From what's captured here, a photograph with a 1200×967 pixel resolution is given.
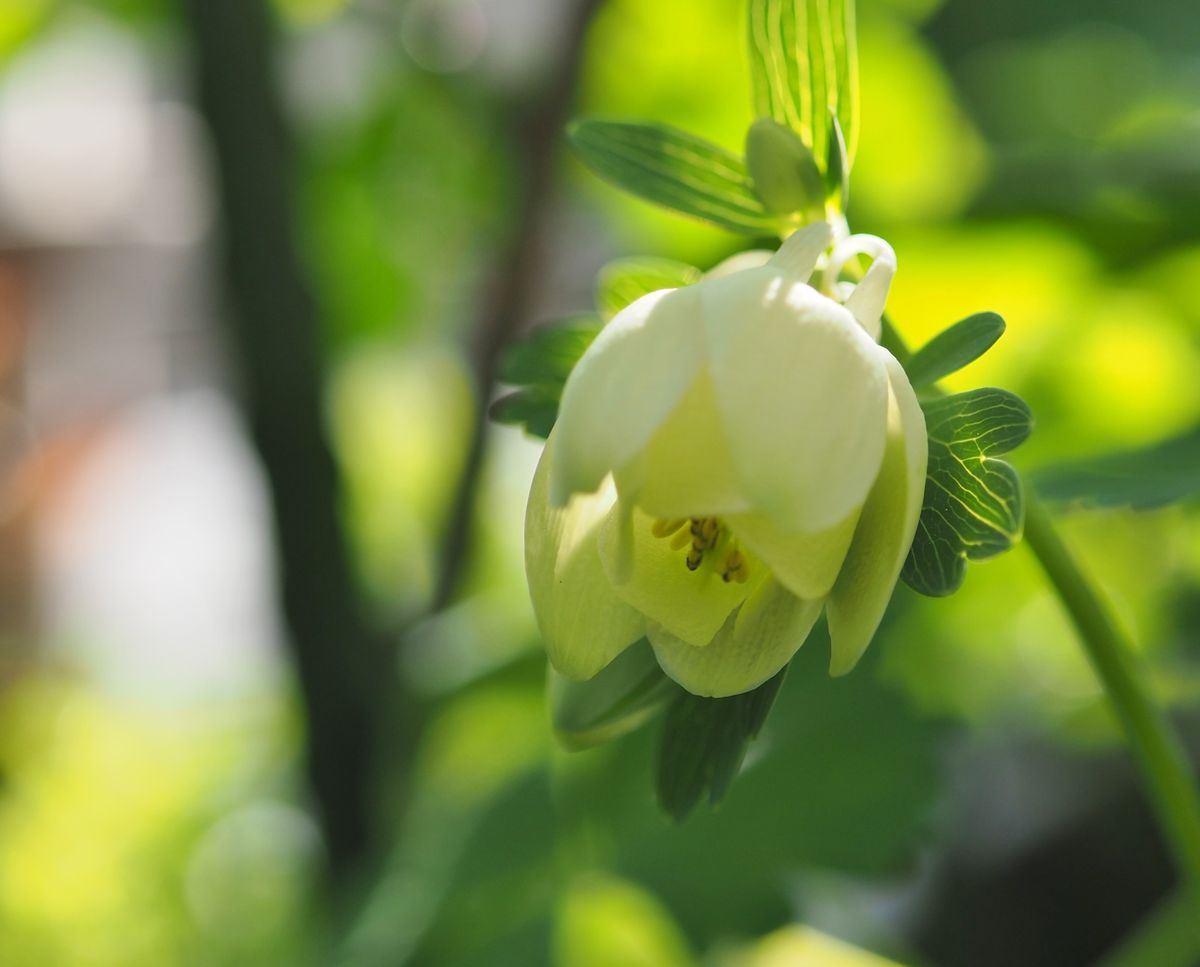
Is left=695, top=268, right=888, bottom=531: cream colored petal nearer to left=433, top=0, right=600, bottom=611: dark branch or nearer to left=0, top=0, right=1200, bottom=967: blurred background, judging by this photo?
left=0, top=0, right=1200, bottom=967: blurred background

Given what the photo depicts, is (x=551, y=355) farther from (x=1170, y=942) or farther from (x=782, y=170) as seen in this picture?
(x=1170, y=942)

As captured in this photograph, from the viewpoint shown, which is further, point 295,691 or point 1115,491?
point 295,691

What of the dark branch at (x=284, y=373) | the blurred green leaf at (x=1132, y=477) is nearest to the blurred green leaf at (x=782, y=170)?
the blurred green leaf at (x=1132, y=477)

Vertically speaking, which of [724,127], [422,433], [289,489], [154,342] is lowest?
[154,342]

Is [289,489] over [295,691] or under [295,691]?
over

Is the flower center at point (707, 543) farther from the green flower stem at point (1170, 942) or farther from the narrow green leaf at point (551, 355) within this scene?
the green flower stem at point (1170, 942)

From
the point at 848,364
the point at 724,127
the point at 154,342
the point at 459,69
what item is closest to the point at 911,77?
the point at 724,127

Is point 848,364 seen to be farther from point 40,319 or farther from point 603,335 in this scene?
point 40,319
